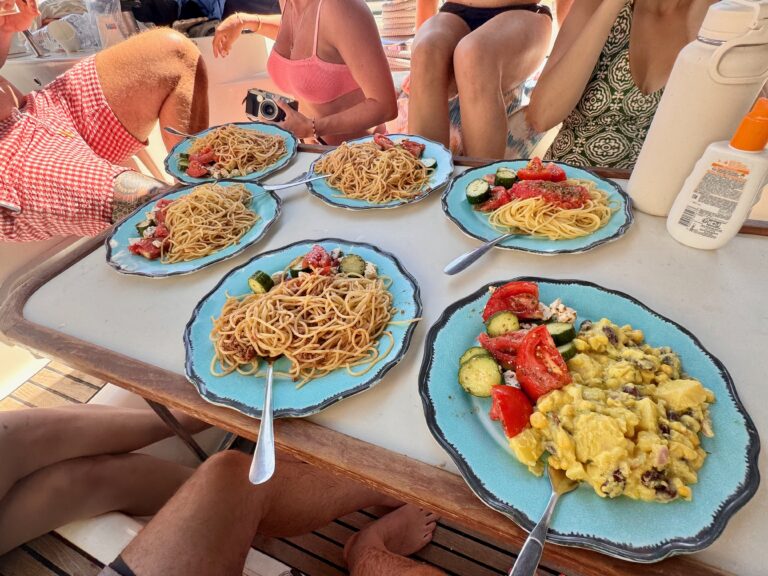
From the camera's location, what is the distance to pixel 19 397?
2.73 m

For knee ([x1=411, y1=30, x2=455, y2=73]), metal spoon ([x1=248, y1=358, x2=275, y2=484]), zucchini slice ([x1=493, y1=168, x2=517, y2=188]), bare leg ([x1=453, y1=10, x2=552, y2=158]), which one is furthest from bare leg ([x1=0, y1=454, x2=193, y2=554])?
knee ([x1=411, y1=30, x2=455, y2=73])

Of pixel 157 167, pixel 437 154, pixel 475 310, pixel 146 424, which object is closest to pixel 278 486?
pixel 146 424

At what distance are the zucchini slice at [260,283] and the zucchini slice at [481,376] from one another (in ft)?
2.21

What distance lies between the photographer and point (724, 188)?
1190 millimetres

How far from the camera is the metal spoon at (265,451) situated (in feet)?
2.86

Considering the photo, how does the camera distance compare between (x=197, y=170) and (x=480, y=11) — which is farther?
(x=480, y=11)

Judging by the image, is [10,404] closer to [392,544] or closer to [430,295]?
→ [392,544]

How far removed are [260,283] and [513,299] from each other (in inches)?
29.0

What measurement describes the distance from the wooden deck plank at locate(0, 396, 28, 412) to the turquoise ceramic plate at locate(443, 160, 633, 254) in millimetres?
2849

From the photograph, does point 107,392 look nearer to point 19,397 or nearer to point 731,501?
point 19,397

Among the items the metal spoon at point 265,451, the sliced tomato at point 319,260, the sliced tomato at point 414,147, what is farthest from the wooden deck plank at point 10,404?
the sliced tomato at point 414,147

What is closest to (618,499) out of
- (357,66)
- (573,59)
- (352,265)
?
(352,265)

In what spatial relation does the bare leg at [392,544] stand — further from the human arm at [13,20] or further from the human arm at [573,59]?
the human arm at [13,20]

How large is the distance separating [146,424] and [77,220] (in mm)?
1366
